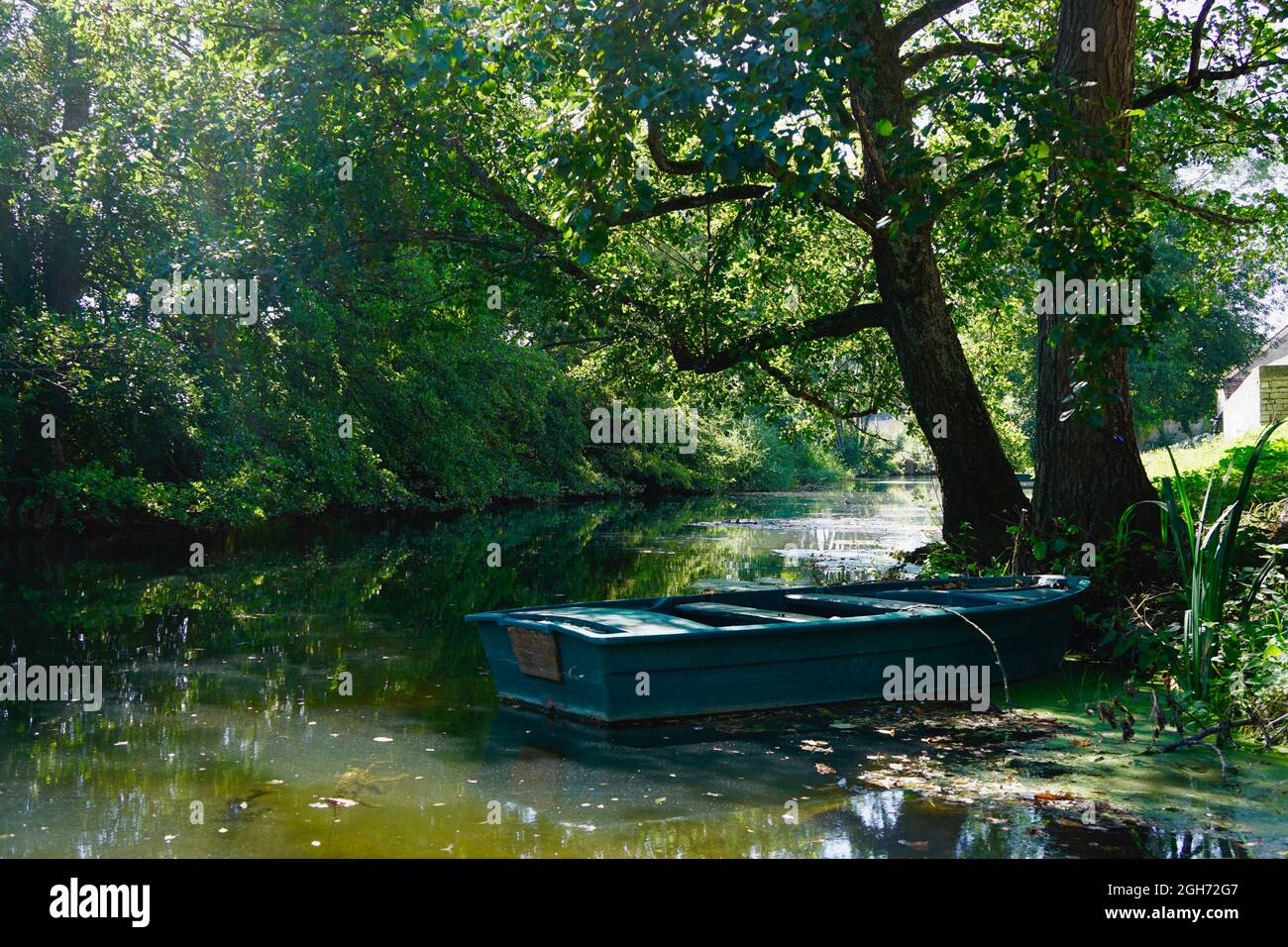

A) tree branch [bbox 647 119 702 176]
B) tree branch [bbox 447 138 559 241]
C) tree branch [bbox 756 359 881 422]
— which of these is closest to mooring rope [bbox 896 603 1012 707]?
tree branch [bbox 647 119 702 176]

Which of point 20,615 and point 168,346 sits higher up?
point 168,346

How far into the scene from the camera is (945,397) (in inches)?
478

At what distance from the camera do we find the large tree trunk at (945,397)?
1211cm

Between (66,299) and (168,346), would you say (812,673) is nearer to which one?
(168,346)

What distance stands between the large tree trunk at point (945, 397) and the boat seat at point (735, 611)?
14.0 ft

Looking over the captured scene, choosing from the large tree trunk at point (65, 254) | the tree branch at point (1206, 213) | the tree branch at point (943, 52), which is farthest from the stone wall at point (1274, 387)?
the large tree trunk at point (65, 254)

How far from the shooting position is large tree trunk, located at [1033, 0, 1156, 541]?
1006 cm

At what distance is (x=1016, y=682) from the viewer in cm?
881

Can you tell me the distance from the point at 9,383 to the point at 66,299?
2.80m

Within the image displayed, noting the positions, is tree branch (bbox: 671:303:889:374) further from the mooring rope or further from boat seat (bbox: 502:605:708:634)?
boat seat (bbox: 502:605:708:634)

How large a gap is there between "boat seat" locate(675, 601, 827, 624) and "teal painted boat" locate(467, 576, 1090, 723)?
0.01m

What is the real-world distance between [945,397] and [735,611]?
15.8 ft

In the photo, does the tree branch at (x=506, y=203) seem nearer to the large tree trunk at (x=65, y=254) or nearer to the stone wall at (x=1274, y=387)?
the large tree trunk at (x=65, y=254)
